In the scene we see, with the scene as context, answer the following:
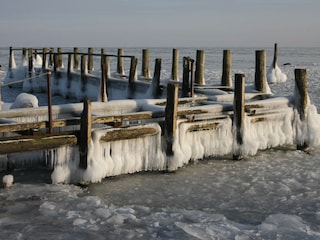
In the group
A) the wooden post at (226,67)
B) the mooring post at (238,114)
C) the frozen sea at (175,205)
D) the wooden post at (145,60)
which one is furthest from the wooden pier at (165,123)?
the wooden post at (145,60)

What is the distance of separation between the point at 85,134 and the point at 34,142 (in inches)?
34.2

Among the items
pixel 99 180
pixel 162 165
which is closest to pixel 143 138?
pixel 162 165

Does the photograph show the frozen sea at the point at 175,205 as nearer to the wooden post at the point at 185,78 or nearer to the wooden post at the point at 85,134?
the wooden post at the point at 85,134

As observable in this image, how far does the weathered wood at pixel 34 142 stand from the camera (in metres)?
6.96

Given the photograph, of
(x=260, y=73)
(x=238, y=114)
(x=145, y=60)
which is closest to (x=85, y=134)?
(x=238, y=114)

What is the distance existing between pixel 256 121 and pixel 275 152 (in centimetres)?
97

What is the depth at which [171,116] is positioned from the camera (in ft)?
28.1

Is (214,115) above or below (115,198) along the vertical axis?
above

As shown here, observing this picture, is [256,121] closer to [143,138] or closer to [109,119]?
[143,138]

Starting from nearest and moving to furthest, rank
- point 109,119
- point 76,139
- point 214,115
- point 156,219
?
1. point 156,219
2. point 76,139
3. point 109,119
4. point 214,115

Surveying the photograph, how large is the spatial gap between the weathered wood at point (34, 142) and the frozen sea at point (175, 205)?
2.36 feet

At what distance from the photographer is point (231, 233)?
19.0 ft

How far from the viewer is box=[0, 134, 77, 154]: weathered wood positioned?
274 inches

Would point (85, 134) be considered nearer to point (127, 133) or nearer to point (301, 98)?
point (127, 133)
